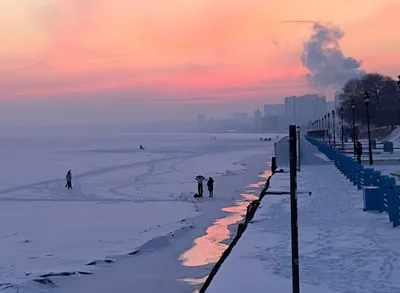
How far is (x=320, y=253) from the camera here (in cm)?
1124

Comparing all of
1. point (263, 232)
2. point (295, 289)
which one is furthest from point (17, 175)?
point (295, 289)

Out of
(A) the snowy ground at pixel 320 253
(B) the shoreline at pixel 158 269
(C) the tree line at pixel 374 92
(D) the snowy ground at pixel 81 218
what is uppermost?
(C) the tree line at pixel 374 92

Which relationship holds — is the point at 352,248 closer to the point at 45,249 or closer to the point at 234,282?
the point at 234,282

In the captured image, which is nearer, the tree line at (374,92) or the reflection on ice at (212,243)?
the reflection on ice at (212,243)

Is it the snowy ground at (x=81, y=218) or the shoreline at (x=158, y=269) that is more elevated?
the snowy ground at (x=81, y=218)

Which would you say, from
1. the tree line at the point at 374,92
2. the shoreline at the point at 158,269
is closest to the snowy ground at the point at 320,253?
the shoreline at the point at 158,269

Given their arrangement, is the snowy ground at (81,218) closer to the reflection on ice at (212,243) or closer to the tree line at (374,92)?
the reflection on ice at (212,243)

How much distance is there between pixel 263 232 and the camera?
13945mm

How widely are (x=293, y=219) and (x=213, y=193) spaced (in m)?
21.2

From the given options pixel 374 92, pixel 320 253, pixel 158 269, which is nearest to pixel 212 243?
pixel 158 269

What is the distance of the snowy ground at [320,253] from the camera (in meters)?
9.08

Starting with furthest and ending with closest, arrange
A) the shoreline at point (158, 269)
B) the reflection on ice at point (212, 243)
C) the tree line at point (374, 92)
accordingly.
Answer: the tree line at point (374, 92)
the reflection on ice at point (212, 243)
the shoreline at point (158, 269)

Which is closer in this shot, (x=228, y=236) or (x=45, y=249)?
(x=45, y=249)

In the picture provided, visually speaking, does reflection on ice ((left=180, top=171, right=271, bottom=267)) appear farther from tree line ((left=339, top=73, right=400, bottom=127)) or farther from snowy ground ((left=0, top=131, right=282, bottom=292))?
tree line ((left=339, top=73, right=400, bottom=127))
